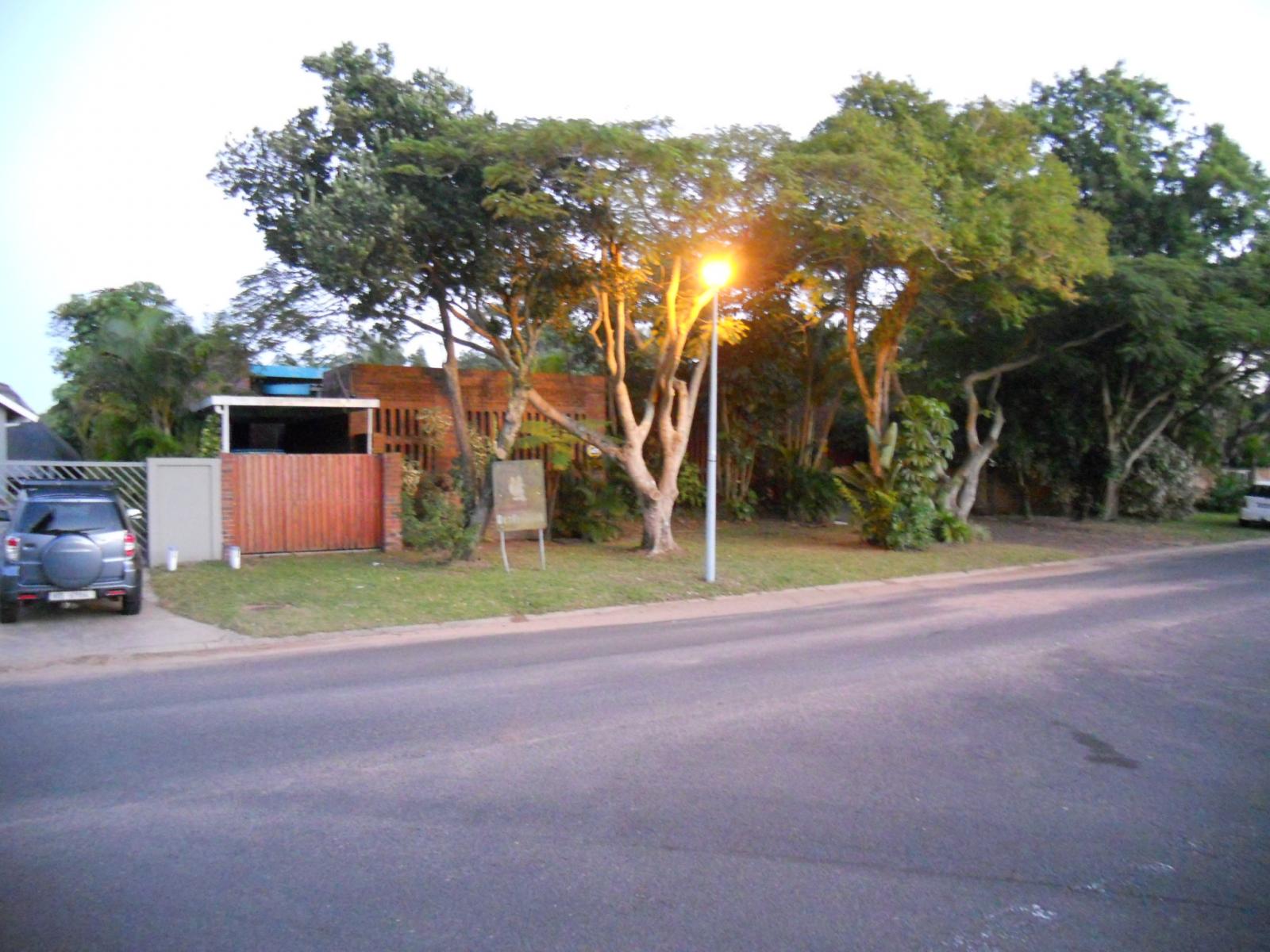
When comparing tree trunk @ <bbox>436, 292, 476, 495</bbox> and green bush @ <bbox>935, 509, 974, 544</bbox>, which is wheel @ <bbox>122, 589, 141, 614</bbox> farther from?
green bush @ <bbox>935, 509, 974, 544</bbox>

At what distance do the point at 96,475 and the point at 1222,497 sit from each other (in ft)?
120

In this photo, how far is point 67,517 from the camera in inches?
490

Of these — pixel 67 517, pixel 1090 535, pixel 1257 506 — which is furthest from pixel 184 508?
pixel 1257 506

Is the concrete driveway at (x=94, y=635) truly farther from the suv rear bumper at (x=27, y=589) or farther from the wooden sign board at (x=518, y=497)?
the wooden sign board at (x=518, y=497)

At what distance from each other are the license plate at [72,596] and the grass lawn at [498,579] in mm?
1188

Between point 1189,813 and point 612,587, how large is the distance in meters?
10.4

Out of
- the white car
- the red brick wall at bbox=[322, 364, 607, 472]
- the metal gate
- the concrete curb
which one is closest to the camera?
the concrete curb

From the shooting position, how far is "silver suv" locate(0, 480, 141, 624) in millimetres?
12039

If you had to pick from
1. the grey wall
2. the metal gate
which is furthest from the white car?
the metal gate

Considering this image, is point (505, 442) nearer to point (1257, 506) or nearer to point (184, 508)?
point (184, 508)

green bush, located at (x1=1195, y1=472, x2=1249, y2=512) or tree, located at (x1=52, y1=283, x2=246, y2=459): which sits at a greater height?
tree, located at (x1=52, y1=283, x2=246, y2=459)

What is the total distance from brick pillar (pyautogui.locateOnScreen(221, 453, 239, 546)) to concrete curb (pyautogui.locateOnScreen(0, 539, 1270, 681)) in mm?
6226

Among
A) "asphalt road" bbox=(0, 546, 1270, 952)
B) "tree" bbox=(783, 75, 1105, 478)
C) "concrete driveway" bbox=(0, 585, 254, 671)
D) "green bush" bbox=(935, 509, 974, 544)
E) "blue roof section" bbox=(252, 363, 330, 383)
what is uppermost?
"tree" bbox=(783, 75, 1105, 478)

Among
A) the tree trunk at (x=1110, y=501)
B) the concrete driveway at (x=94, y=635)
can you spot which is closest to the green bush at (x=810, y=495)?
the tree trunk at (x=1110, y=501)
